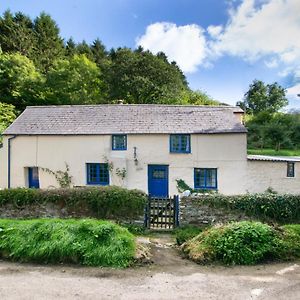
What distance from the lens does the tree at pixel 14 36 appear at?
152 feet

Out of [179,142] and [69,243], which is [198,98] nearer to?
[179,142]

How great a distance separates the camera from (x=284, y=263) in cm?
930

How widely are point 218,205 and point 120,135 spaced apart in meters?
10.4

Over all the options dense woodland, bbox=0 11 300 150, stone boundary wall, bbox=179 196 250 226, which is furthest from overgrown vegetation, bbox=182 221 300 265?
dense woodland, bbox=0 11 300 150

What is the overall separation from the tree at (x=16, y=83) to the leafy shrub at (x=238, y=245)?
32.6 meters

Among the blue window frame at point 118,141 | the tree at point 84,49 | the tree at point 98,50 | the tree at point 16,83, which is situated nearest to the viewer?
the blue window frame at point 118,141

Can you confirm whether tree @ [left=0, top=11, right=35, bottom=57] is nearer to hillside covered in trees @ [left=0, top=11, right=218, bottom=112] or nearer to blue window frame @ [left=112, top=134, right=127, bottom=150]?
hillside covered in trees @ [left=0, top=11, right=218, bottom=112]

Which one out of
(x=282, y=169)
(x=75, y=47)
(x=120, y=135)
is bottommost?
(x=282, y=169)

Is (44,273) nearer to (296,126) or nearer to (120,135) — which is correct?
(120,135)

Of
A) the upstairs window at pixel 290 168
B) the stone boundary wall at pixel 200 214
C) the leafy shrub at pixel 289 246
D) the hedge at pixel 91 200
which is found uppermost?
the upstairs window at pixel 290 168

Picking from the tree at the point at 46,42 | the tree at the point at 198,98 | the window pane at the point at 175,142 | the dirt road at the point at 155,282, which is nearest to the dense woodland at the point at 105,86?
the tree at the point at 198,98

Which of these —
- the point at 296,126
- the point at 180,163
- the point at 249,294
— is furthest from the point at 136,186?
the point at 296,126

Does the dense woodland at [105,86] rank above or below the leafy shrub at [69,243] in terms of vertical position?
above

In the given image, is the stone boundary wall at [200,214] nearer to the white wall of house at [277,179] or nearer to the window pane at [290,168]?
the white wall of house at [277,179]
